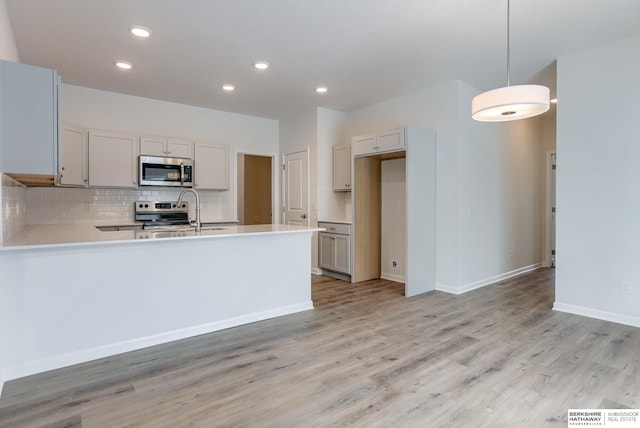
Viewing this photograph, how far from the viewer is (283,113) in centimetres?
581

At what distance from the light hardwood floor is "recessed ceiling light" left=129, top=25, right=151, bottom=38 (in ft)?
8.79

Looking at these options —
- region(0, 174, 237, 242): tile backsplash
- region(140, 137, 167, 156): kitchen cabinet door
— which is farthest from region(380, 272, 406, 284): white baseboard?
region(140, 137, 167, 156): kitchen cabinet door

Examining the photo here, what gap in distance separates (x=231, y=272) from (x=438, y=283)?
276 cm

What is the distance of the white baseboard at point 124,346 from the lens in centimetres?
234

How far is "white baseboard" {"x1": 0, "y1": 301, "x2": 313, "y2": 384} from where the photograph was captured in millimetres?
2336

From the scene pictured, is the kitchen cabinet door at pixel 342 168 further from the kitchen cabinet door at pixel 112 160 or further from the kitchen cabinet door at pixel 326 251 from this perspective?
the kitchen cabinet door at pixel 112 160

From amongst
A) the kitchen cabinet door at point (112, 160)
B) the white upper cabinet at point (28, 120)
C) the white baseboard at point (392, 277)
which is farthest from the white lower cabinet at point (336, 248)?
the white upper cabinet at point (28, 120)

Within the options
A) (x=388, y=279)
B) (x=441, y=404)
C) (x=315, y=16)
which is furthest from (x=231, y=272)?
(x=388, y=279)

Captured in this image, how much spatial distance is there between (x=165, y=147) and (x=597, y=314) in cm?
546

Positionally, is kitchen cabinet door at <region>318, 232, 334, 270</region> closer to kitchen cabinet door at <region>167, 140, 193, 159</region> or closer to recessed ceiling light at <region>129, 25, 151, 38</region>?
kitchen cabinet door at <region>167, 140, 193, 159</region>

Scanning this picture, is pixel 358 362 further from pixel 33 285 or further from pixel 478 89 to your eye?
pixel 478 89

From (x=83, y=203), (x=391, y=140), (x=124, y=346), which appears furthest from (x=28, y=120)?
(x=391, y=140)

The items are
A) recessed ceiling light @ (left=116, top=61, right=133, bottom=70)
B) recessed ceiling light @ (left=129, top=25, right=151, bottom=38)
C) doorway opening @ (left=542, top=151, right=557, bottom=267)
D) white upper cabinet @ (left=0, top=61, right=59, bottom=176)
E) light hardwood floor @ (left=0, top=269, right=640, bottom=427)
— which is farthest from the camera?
doorway opening @ (left=542, top=151, right=557, bottom=267)

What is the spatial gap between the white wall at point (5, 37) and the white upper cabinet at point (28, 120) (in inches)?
25.5
